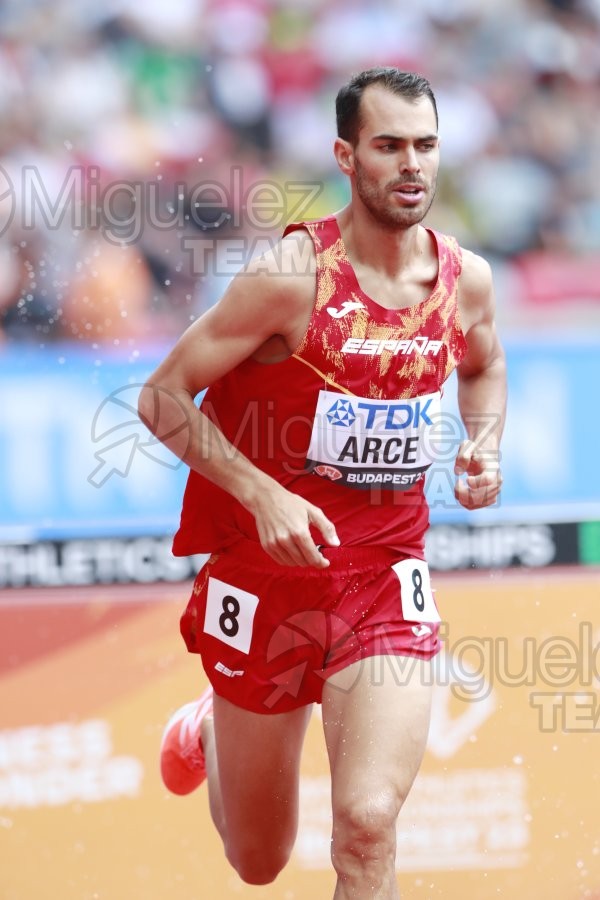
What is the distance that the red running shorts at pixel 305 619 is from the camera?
3.33 meters

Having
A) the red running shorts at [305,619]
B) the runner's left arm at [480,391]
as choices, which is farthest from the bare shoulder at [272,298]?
the red running shorts at [305,619]

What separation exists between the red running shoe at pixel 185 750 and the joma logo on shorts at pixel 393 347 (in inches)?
61.8

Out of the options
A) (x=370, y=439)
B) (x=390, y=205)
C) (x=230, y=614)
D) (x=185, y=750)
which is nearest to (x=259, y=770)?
(x=230, y=614)

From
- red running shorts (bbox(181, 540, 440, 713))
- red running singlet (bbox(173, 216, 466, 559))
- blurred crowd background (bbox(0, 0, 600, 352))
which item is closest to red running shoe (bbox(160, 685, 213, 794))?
red running shorts (bbox(181, 540, 440, 713))

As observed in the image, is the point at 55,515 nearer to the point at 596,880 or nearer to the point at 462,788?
the point at 462,788

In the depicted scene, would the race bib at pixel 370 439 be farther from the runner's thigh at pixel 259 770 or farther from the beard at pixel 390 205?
the runner's thigh at pixel 259 770

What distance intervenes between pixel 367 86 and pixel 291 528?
3.62 feet

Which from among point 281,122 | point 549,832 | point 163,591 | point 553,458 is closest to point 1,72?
point 281,122

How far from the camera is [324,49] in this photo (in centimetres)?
608

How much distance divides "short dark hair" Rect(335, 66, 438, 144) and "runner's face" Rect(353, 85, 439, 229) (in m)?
0.02

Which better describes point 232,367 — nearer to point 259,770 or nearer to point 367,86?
point 367,86

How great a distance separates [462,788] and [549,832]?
0.36 metres

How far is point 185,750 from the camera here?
4.28m

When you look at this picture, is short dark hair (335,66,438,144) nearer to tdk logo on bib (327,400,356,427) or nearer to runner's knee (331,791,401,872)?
tdk logo on bib (327,400,356,427)
